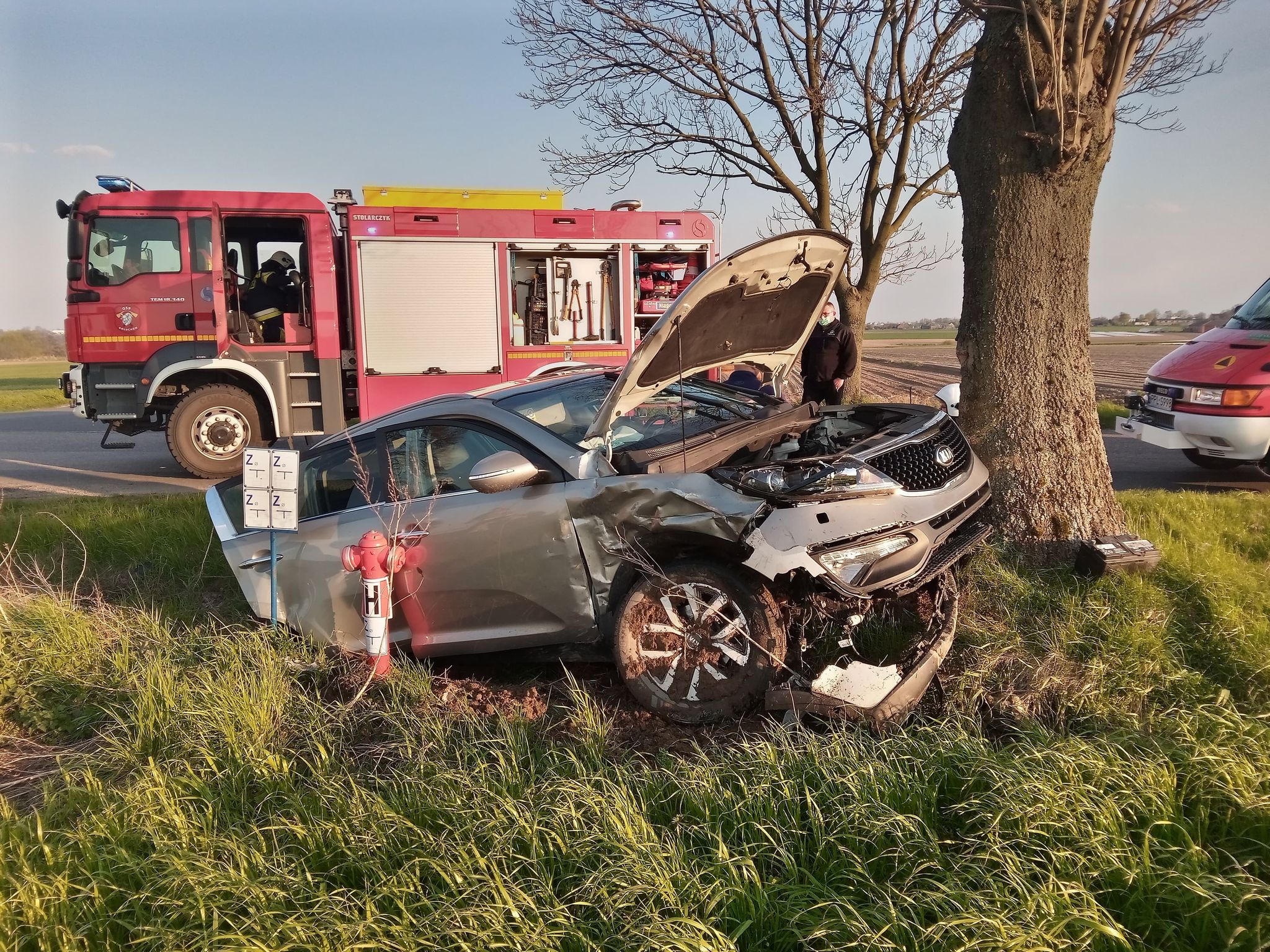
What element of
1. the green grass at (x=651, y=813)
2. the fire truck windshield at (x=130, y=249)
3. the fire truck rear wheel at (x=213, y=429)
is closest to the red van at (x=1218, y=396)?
the green grass at (x=651, y=813)

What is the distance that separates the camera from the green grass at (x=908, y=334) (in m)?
86.6

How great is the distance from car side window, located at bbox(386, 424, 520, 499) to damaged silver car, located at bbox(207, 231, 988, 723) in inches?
0.5

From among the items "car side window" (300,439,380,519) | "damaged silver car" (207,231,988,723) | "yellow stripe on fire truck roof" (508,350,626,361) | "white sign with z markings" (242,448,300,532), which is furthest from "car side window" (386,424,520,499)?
"yellow stripe on fire truck roof" (508,350,626,361)

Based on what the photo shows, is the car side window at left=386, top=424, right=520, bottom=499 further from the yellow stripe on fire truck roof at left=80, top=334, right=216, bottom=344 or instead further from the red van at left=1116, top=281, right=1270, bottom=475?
the red van at left=1116, top=281, right=1270, bottom=475

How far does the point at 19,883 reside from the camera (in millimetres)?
2496

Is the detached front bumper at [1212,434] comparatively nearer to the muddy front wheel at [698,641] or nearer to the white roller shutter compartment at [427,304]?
the muddy front wheel at [698,641]

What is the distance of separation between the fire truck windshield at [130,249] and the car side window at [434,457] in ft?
21.8

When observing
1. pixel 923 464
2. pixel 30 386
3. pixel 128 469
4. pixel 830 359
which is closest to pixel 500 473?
pixel 923 464

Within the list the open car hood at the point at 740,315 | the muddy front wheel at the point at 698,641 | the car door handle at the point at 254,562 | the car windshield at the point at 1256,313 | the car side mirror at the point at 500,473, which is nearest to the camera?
the muddy front wheel at the point at 698,641

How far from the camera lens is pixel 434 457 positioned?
172 inches

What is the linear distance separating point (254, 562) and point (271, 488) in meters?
0.61

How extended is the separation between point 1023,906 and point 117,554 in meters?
6.63

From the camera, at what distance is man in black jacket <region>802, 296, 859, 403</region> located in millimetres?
7879

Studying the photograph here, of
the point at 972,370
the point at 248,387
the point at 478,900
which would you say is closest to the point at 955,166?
the point at 972,370
